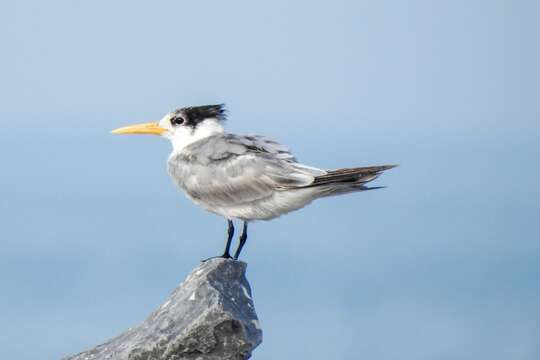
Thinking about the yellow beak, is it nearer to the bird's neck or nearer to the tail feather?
the bird's neck

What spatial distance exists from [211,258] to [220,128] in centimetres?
155

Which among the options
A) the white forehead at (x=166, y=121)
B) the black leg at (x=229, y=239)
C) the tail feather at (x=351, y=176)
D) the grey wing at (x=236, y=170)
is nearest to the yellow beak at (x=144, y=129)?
the white forehead at (x=166, y=121)

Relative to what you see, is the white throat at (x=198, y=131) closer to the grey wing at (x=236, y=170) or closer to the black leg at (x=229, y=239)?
the grey wing at (x=236, y=170)

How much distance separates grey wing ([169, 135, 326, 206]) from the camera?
10305mm

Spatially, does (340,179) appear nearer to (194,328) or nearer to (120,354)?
(194,328)

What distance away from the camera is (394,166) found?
383 inches

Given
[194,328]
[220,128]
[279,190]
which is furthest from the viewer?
[220,128]

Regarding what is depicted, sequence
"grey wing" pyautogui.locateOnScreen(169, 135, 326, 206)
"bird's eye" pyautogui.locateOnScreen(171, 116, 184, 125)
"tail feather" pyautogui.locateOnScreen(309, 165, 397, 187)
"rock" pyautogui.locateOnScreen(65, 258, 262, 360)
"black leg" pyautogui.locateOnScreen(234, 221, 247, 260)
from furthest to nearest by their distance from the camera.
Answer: "bird's eye" pyautogui.locateOnScreen(171, 116, 184, 125), "black leg" pyautogui.locateOnScreen(234, 221, 247, 260), "grey wing" pyautogui.locateOnScreen(169, 135, 326, 206), "tail feather" pyautogui.locateOnScreen(309, 165, 397, 187), "rock" pyautogui.locateOnScreen(65, 258, 262, 360)

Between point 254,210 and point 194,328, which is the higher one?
point 254,210

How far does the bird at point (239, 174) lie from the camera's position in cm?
1012

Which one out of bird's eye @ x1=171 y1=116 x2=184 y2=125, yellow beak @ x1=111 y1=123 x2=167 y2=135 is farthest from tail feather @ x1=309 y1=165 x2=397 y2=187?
yellow beak @ x1=111 y1=123 x2=167 y2=135

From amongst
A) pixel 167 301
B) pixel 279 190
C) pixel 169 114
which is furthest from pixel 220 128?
pixel 167 301

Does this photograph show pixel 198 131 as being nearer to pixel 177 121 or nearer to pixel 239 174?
pixel 177 121

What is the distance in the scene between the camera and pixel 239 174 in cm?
1052
